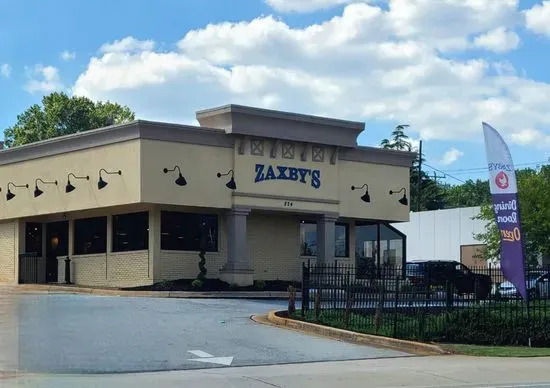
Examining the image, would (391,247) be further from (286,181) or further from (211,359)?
(211,359)

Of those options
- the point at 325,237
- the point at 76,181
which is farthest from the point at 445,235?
the point at 76,181

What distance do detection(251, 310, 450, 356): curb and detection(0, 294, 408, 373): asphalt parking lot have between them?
1.51 ft

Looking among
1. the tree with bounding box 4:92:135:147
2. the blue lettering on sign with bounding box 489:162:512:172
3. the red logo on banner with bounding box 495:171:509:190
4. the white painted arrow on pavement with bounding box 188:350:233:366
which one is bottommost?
the white painted arrow on pavement with bounding box 188:350:233:366

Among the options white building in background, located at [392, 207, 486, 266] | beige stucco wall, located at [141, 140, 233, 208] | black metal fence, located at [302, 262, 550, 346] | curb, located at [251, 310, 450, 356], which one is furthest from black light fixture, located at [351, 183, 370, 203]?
white building in background, located at [392, 207, 486, 266]

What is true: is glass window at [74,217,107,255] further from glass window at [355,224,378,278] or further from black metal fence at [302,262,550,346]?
black metal fence at [302,262,550,346]

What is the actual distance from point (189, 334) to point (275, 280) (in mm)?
17185

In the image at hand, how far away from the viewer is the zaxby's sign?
35.2 m

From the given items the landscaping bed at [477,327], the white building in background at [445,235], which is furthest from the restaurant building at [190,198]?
the white building in background at [445,235]

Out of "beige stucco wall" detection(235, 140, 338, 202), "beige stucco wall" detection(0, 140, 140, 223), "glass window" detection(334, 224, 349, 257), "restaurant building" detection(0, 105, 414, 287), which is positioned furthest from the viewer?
"glass window" detection(334, 224, 349, 257)

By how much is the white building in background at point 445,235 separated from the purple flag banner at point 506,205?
39139mm

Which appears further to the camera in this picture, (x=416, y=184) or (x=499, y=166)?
(x=416, y=184)

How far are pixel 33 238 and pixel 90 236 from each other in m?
3.62

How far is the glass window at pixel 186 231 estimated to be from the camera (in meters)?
34.2

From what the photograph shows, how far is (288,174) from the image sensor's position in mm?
36000
